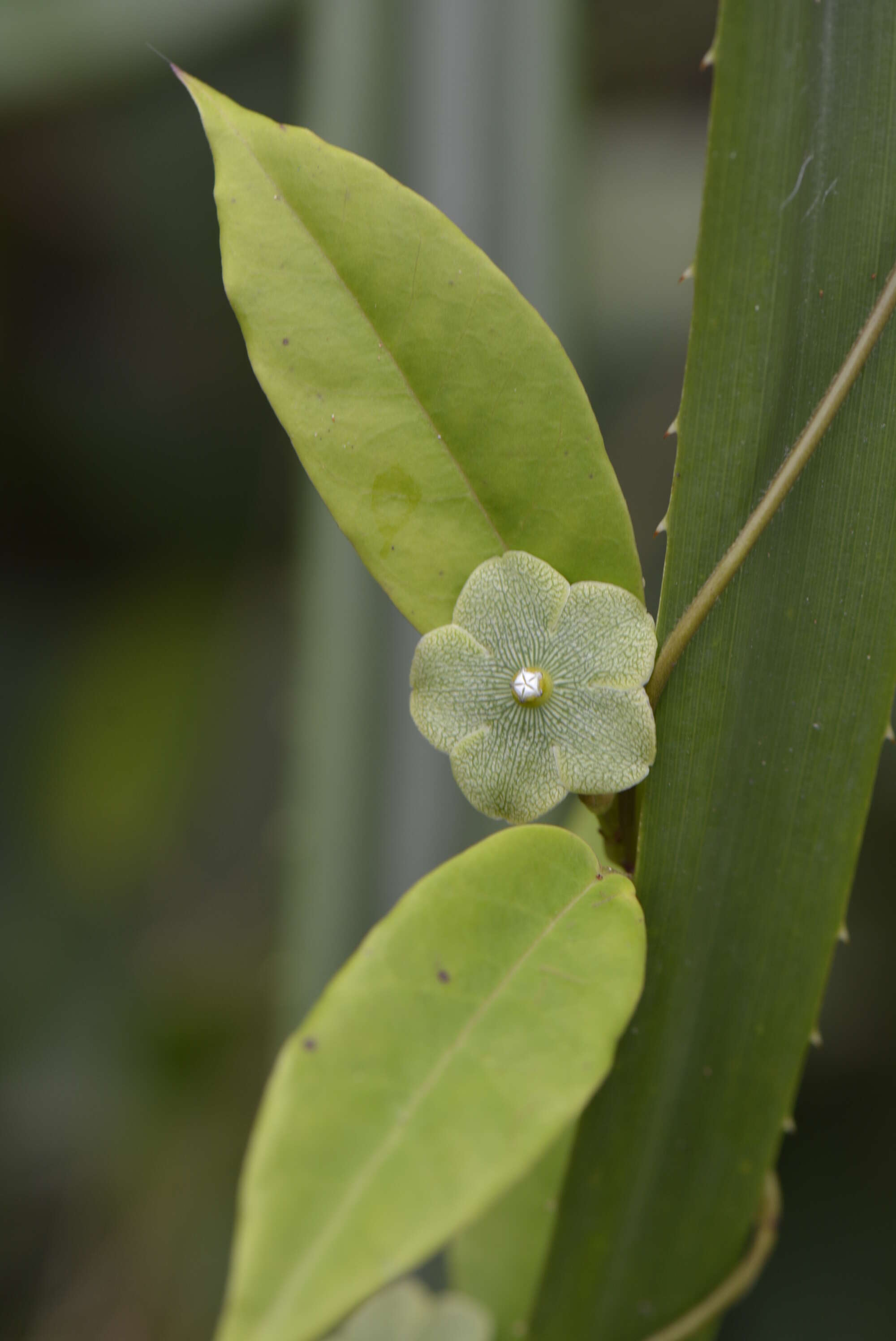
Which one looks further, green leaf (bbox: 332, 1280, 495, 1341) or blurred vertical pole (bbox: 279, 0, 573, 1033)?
blurred vertical pole (bbox: 279, 0, 573, 1033)

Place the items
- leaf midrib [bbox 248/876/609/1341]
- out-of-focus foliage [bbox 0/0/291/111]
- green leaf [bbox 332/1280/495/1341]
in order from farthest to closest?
out-of-focus foliage [bbox 0/0/291/111], green leaf [bbox 332/1280/495/1341], leaf midrib [bbox 248/876/609/1341]

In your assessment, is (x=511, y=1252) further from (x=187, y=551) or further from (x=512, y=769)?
(x=187, y=551)

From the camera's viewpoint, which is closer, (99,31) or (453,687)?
(453,687)

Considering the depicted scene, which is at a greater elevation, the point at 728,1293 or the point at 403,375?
the point at 403,375

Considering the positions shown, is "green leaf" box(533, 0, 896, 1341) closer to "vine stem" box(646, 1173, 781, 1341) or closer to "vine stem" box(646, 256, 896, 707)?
"vine stem" box(646, 256, 896, 707)

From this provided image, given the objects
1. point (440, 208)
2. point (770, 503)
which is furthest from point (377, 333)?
point (440, 208)

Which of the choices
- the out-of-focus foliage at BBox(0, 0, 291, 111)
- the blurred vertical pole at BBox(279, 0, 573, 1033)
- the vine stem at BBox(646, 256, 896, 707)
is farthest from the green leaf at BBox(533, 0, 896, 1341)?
the out-of-focus foliage at BBox(0, 0, 291, 111)
